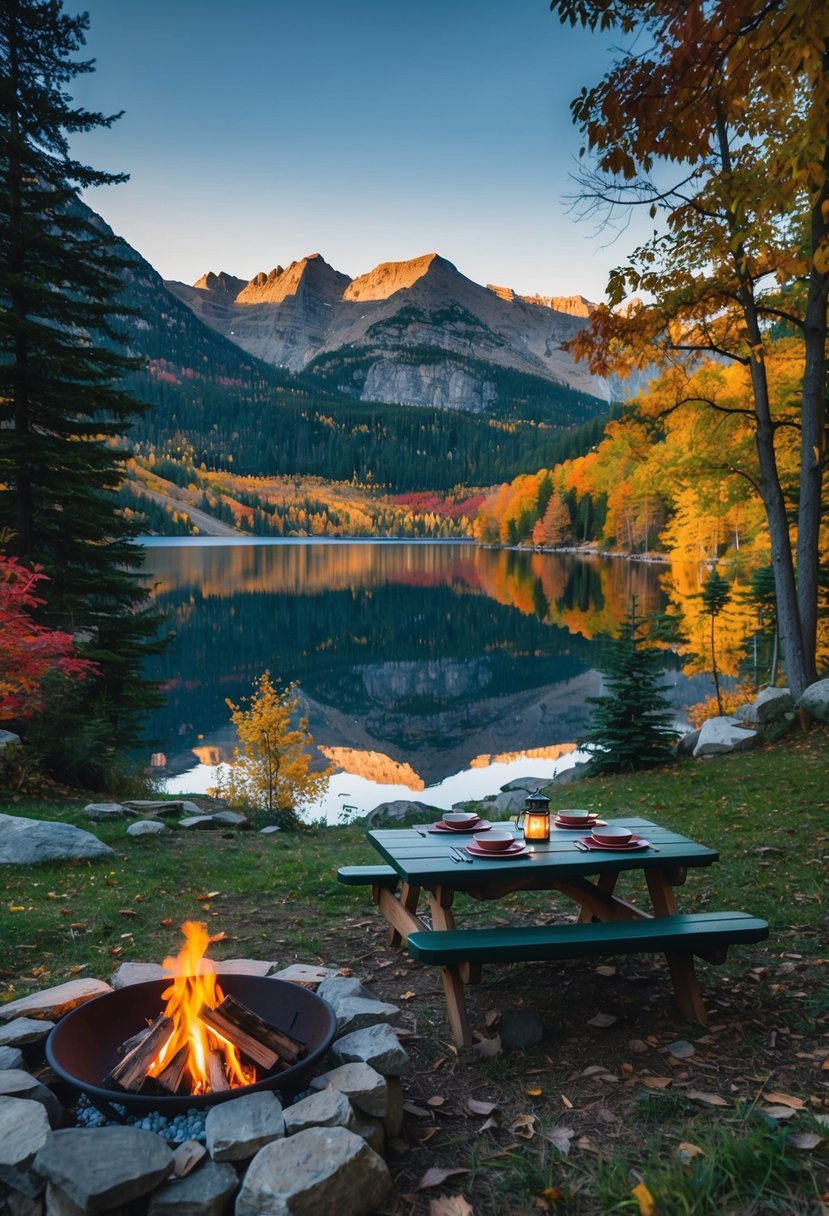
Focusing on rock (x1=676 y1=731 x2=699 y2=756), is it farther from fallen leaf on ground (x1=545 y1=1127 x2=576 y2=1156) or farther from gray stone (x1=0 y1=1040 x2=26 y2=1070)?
gray stone (x1=0 y1=1040 x2=26 y2=1070)

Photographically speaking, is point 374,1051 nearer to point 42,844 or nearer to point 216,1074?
point 216,1074

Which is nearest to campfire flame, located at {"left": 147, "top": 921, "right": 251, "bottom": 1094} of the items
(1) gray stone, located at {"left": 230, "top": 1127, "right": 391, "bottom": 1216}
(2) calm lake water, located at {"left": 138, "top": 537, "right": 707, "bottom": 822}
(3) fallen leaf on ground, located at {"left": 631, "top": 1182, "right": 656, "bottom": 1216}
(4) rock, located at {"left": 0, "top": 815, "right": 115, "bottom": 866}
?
(1) gray stone, located at {"left": 230, "top": 1127, "right": 391, "bottom": 1216}

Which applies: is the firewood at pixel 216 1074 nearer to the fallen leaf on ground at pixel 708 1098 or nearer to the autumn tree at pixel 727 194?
the fallen leaf on ground at pixel 708 1098

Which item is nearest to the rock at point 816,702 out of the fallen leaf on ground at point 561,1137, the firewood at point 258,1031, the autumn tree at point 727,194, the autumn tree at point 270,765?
the autumn tree at point 727,194

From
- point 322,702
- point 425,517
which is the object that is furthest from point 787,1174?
point 425,517

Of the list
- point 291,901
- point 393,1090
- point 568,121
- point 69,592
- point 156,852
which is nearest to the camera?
point 393,1090

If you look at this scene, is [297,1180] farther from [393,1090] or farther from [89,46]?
[89,46]

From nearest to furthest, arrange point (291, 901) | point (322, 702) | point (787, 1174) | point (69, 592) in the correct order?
point (787, 1174) → point (291, 901) → point (69, 592) → point (322, 702)

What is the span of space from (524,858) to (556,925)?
18.1 inches

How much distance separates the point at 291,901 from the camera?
21.3 feet

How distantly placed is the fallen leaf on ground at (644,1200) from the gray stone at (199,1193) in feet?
4.35

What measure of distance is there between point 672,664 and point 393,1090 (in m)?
27.8

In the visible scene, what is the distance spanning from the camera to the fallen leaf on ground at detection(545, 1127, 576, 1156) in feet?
9.90

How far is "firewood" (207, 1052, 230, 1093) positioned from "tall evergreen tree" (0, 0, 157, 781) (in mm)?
10903
